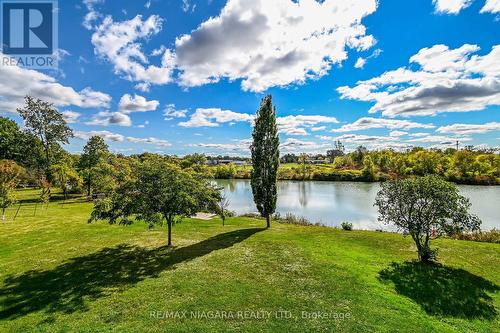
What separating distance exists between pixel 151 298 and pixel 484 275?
552 inches

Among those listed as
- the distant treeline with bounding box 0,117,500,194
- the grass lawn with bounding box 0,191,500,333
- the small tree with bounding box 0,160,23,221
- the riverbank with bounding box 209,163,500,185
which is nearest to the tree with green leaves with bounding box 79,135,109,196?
the distant treeline with bounding box 0,117,500,194

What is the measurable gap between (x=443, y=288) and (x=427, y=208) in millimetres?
3471

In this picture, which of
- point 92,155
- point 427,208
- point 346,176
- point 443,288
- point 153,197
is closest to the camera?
point 443,288

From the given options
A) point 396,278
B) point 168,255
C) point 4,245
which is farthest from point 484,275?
point 4,245

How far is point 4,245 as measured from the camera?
52.8 feet

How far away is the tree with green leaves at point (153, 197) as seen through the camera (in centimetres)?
1336

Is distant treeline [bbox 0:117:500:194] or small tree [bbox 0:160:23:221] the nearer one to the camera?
small tree [bbox 0:160:23:221]

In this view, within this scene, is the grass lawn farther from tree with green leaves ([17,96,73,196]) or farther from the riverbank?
the riverbank

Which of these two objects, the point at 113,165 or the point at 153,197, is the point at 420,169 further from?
the point at 153,197

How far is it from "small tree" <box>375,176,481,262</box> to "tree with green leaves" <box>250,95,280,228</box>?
985cm

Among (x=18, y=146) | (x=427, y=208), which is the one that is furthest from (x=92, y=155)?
(x=427, y=208)

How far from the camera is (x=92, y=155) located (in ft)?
137

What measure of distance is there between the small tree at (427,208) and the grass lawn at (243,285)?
181 centimetres

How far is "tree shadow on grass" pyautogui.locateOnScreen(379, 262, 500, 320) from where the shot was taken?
9062mm
